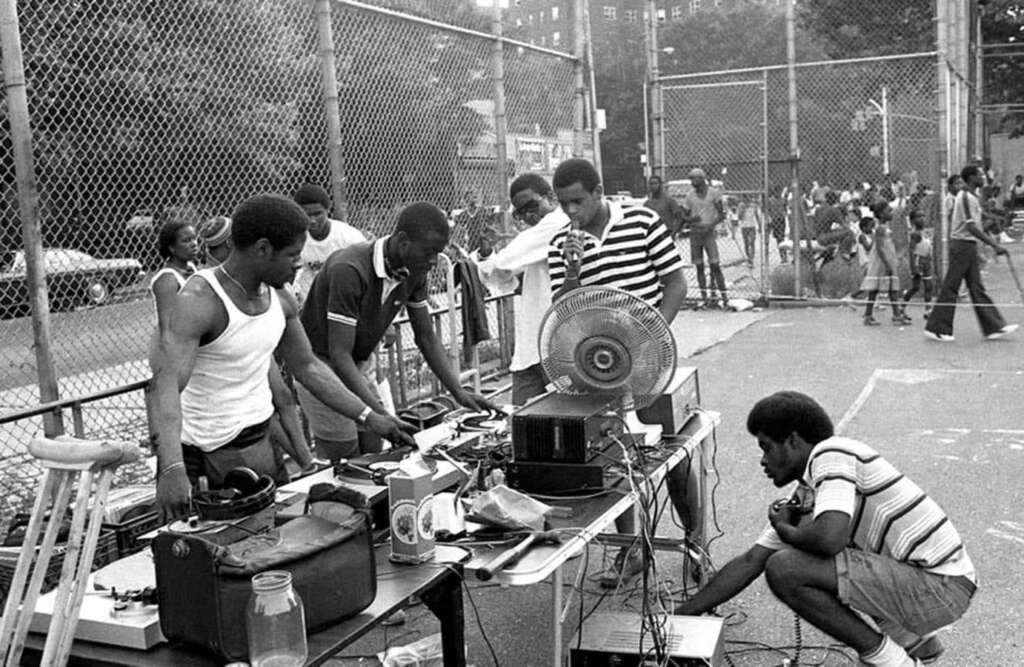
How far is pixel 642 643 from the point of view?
3930 millimetres

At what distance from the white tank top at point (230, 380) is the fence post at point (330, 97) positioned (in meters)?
3.27

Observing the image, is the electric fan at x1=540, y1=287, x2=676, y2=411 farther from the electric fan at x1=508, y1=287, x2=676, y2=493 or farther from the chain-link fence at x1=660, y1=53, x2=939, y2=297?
the chain-link fence at x1=660, y1=53, x2=939, y2=297

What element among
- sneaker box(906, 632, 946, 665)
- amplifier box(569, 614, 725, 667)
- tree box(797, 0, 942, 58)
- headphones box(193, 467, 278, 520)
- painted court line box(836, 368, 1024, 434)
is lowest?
painted court line box(836, 368, 1024, 434)

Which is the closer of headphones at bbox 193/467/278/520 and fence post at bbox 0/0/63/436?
headphones at bbox 193/467/278/520

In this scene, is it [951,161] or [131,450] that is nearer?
[131,450]

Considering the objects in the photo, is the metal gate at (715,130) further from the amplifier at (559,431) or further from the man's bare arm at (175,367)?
the man's bare arm at (175,367)

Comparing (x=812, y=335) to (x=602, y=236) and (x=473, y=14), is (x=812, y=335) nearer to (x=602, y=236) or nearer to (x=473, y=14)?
(x=473, y=14)

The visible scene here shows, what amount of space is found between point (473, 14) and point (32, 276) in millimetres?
6494

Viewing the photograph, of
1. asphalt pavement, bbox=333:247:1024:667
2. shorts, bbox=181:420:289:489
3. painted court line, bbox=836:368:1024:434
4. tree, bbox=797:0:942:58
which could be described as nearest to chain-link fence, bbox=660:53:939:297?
asphalt pavement, bbox=333:247:1024:667

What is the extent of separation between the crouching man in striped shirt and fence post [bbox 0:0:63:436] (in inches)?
131

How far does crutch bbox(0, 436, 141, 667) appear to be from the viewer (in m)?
2.54

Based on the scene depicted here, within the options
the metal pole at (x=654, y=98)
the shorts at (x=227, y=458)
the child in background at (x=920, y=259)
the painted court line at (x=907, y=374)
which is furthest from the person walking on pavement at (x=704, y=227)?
the shorts at (x=227, y=458)

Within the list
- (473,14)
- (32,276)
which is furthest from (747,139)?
(32,276)

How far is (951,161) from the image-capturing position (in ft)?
49.0
